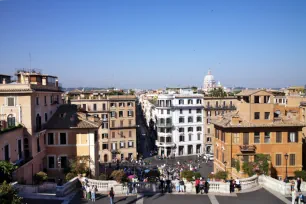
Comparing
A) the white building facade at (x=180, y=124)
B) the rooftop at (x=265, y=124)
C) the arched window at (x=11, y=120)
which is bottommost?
the white building facade at (x=180, y=124)

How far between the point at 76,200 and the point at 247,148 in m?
22.2

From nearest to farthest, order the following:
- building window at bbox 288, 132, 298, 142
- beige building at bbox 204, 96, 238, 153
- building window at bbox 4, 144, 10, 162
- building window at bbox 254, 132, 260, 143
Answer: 1. building window at bbox 4, 144, 10, 162
2. building window at bbox 254, 132, 260, 143
3. building window at bbox 288, 132, 298, 142
4. beige building at bbox 204, 96, 238, 153

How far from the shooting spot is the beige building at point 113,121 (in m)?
77.8

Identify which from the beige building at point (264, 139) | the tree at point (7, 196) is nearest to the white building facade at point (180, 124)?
the beige building at point (264, 139)

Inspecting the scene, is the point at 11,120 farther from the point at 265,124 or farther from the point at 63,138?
the point at 265,124

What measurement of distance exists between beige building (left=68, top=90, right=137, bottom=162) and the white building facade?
8682 mm

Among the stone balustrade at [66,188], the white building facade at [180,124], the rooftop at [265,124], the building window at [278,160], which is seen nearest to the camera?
the stone balustrade at [66,188]

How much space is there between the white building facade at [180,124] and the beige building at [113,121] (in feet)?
28.5

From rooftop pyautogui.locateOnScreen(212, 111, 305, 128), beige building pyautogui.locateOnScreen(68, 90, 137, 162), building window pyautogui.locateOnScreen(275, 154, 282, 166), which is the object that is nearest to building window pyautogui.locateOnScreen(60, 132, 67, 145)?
rooftop pyautogui.locateOnScreen(212, 111, 305, 128)

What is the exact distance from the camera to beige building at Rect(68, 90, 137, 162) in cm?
7775

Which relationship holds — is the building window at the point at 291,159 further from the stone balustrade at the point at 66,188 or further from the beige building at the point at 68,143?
the stone balustrade at the point at 66,188

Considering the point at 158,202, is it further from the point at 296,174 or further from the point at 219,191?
the point at 296,174

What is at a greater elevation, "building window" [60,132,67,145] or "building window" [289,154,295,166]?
"building window" [60,132,67,145]

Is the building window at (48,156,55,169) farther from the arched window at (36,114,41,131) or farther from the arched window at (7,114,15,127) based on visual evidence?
the arched window at (7,114,15,127)
